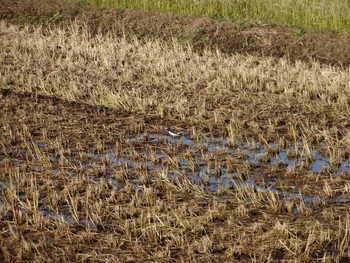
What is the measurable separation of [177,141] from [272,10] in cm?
591

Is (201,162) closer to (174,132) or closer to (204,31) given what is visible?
(174,132)

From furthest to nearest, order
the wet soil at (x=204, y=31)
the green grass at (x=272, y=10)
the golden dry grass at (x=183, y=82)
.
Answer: the green grass at (x=272, y=10), the wet soil at (x=204, y=31), the golden dry grass at (x=183, y=82)

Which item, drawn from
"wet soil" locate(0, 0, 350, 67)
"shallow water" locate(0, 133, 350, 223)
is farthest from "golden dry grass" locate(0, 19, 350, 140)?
"shallow water" locate(0, 133, 350, 223)

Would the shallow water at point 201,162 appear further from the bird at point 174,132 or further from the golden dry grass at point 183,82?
the golden dry grass at point 183,82

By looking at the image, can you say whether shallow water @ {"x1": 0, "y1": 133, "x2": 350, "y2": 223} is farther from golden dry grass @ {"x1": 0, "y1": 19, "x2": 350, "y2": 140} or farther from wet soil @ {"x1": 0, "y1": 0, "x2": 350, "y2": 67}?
wet soil @ {"x1": 0, "y1": 0, "x2": 350, "y2": 67}

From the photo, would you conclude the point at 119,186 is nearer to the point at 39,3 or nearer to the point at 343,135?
the point at 343,135

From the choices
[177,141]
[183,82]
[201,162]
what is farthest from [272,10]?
[201,162]

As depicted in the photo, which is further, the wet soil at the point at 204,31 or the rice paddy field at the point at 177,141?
the wet soil at the point at 204,31

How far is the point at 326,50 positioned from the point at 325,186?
4996 millimetres

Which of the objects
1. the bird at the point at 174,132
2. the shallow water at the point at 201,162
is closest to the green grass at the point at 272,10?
the bird at the point at 174,132

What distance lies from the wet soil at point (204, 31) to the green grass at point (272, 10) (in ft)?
2.02

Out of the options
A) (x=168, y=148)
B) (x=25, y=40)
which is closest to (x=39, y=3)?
(x=25, y=40)

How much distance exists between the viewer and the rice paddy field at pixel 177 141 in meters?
4.72

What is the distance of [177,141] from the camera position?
6.72 metres
